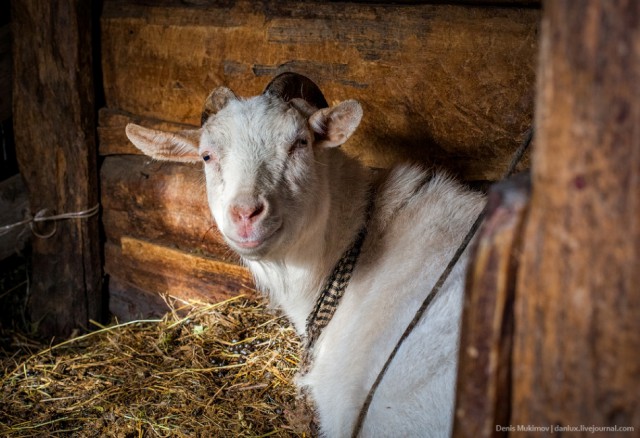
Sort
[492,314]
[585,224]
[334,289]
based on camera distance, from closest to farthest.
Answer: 1. [585,224]
2. [492,314]
3. [334,289]

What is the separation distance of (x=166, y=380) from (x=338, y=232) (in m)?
1.41

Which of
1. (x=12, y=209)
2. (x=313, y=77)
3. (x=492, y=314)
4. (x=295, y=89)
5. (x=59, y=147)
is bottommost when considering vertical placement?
(x=492, y=314)

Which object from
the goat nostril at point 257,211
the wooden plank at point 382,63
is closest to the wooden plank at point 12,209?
the wooden plank at point 382,63

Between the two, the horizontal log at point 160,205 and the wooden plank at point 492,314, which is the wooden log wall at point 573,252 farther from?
the horizontal log at point 160,205

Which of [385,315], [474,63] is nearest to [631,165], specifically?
[385,315]

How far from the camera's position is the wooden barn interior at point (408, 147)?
1044 millimetres

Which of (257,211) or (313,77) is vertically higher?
(313,77)

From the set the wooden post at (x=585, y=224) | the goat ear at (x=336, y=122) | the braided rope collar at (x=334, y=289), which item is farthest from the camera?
the braided rope collar at (x=334, y=289)

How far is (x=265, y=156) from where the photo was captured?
2.70m

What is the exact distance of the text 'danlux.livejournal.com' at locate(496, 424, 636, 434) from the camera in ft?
3.57

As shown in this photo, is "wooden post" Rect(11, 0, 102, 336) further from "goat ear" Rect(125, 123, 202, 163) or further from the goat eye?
the goat eye

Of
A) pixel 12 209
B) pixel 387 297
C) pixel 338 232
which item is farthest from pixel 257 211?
pixel 12 209

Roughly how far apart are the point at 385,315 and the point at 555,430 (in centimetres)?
151

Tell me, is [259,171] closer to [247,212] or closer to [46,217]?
[247,212]
